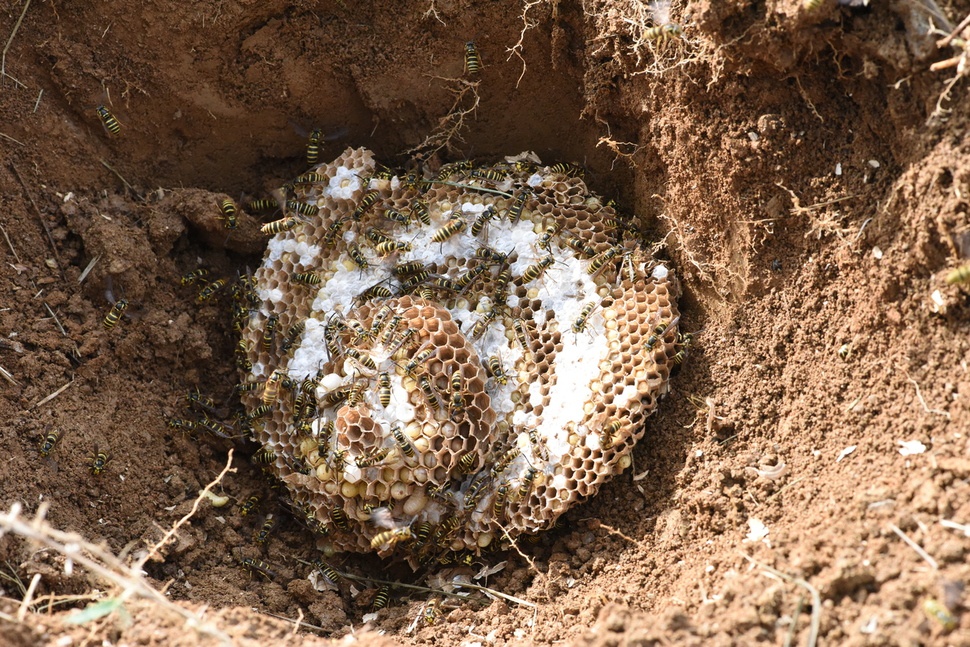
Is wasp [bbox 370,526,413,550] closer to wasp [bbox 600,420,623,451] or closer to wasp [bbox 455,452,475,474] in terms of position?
wasp [bbox 455,452,475,474]

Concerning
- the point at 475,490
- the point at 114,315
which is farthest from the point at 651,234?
the point at 114,315

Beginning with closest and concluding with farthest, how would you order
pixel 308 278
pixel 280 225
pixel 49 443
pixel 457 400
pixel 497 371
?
pixel 49 443 < pixel 457 400 < pixel 497 371 < pixel 308 278 < pixel 280 225

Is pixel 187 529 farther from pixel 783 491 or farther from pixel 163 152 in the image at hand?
pixel 783 491

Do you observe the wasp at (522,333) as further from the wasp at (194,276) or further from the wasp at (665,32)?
the wasp at (194,276)

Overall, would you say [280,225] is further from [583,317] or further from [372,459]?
[583,317]

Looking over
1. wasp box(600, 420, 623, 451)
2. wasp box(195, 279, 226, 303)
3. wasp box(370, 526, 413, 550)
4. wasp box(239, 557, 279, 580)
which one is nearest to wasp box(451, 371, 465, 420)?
wasp box(370, 526, 413, 550)

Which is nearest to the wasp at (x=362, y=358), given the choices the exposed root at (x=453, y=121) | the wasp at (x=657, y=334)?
the exposed root at (x=453, y=121)
